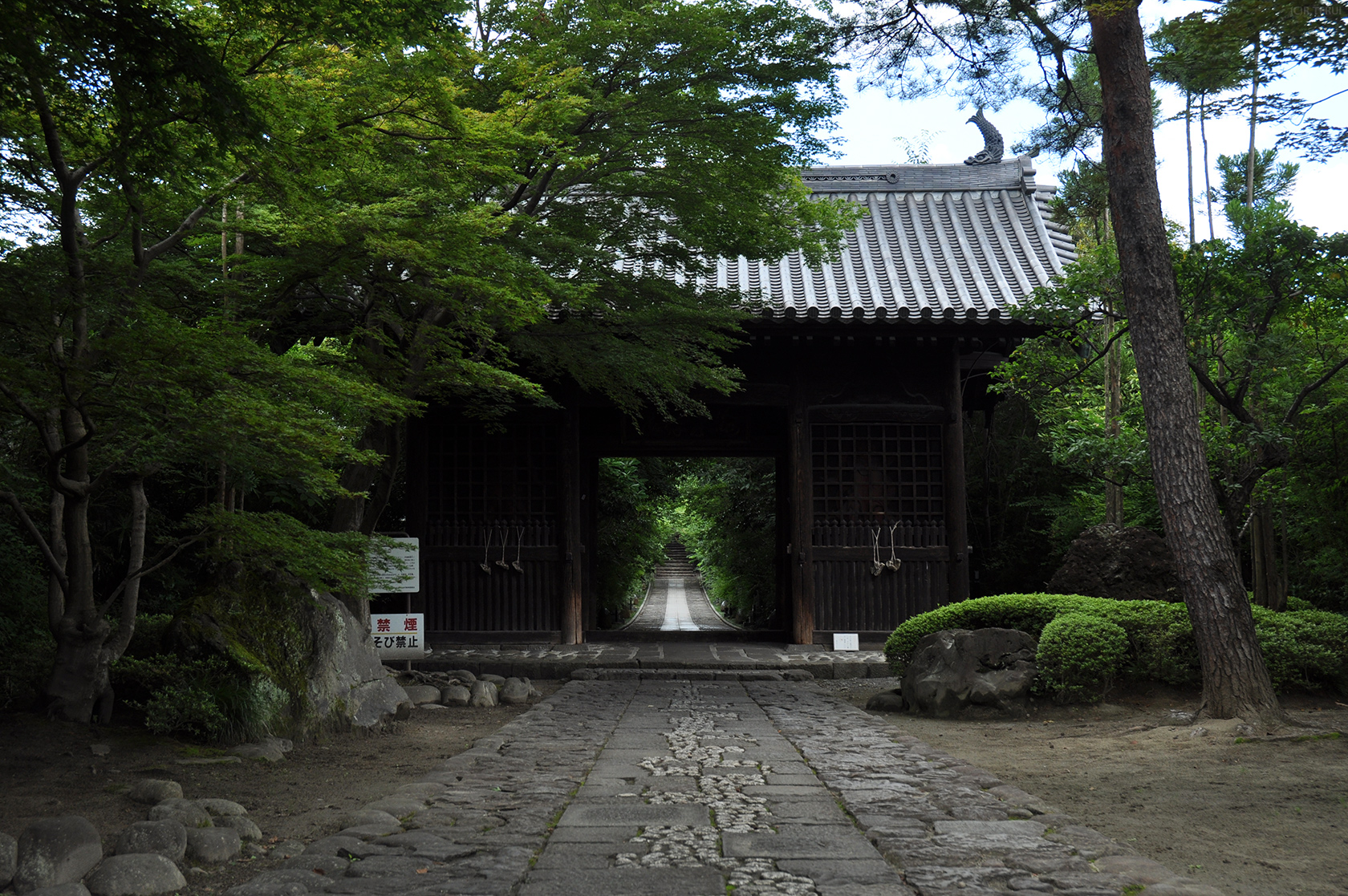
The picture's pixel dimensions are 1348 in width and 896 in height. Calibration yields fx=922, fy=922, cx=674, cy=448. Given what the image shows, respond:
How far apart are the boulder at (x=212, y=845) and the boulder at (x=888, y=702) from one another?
5597 millimetres

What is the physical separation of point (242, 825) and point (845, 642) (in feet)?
27.3

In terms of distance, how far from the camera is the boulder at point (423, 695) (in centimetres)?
828

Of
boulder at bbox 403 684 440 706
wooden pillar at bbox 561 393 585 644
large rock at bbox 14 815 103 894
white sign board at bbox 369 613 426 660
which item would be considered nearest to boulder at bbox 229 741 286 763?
large rock at bbox 14 815 103 894

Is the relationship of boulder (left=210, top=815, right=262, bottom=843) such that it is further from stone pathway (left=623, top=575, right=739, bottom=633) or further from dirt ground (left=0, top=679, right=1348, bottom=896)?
stone pathway (left=623, top=575, right=739, bottom=633)

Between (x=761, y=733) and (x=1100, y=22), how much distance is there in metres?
5.69

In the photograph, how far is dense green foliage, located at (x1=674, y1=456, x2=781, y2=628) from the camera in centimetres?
1780

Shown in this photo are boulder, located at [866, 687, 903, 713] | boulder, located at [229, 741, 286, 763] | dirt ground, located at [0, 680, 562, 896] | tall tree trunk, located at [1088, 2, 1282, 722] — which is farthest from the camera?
boulder, located at [866, 687, 903, 713]

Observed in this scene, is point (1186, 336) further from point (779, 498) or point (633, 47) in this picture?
point (779, 498)

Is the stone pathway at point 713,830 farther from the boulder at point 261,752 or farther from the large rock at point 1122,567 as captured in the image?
the large rock at point 1122,567

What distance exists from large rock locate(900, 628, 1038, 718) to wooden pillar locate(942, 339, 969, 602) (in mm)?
3463

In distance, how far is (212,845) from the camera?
358cm

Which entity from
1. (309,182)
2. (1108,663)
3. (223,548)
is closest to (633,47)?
(309,182)

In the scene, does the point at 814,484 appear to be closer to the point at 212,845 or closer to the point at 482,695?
the point at 482,695

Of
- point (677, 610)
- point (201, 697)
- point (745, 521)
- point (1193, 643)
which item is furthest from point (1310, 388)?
point (677, 610)
